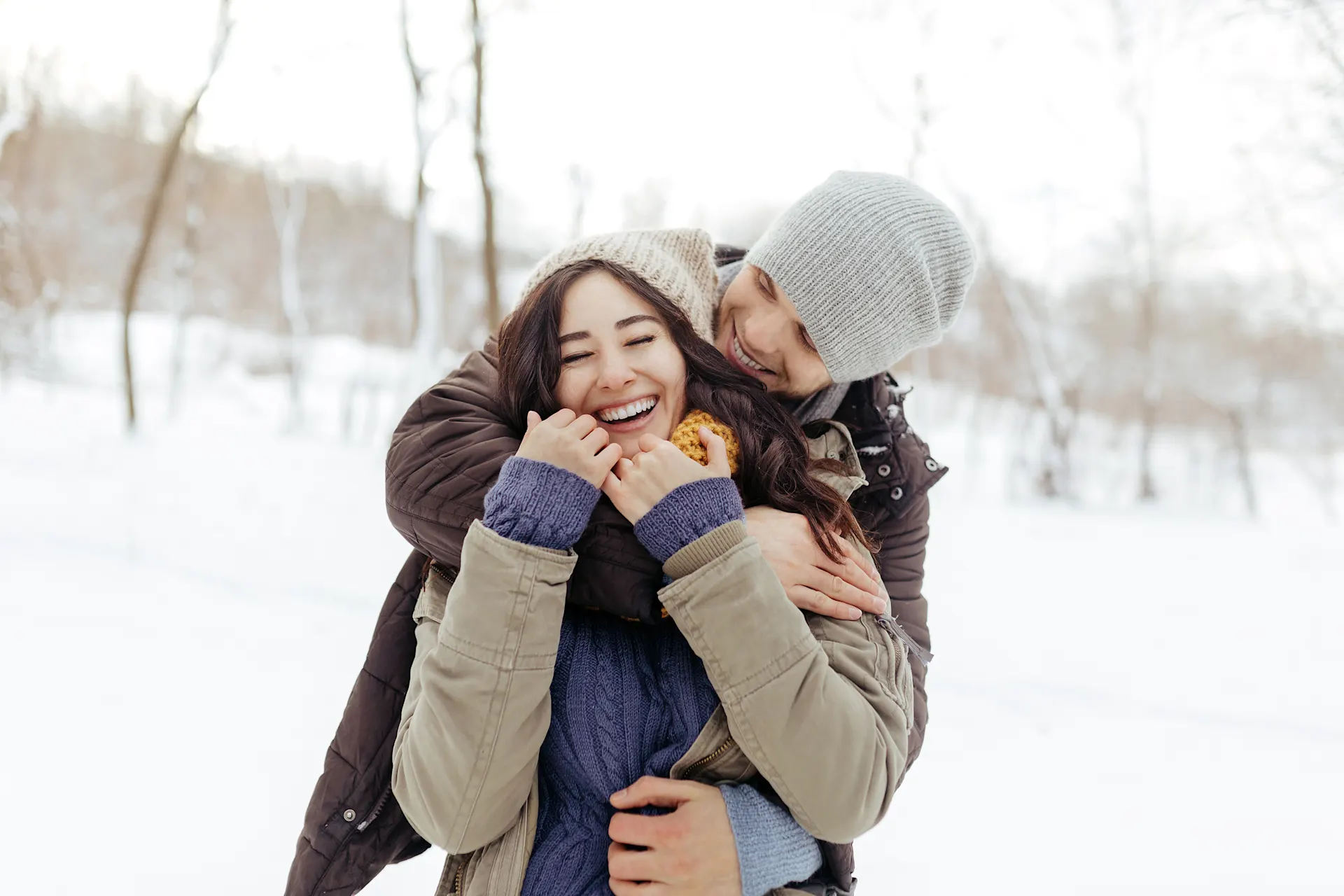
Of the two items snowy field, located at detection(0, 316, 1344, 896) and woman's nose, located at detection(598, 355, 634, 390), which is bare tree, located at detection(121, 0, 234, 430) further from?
woman's nose, located at detection(598, 355, 634, 390)

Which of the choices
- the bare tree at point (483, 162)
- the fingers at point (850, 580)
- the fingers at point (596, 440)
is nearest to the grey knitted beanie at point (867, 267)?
the fingers at point (850, 580)

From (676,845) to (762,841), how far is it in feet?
0.43

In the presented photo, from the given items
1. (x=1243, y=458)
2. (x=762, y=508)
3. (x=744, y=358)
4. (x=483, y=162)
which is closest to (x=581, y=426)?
(x=762, y=508)

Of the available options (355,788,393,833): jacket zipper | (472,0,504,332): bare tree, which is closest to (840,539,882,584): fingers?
(355,788,393,833): jacket zipper

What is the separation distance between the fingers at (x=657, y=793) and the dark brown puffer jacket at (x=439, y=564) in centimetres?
23

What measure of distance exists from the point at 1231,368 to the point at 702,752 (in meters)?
10.1

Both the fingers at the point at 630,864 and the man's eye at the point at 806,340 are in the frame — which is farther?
the man's eye at the point at 806,340

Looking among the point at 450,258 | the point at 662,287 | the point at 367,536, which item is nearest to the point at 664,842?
the point at 662,287

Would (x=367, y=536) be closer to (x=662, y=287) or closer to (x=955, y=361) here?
(x=662, y=287)

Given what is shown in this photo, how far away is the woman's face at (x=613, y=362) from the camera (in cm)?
125

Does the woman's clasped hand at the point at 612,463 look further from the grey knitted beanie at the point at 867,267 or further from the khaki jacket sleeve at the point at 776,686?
the grey knitted beanie at the point at 867,267

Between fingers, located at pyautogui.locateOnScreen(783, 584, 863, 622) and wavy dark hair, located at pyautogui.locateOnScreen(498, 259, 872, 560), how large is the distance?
72 mm

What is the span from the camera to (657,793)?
1104mm

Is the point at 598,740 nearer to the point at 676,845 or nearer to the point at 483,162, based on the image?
the point at 676,845
